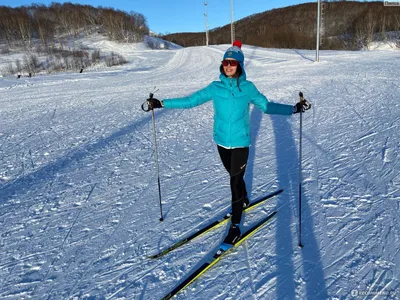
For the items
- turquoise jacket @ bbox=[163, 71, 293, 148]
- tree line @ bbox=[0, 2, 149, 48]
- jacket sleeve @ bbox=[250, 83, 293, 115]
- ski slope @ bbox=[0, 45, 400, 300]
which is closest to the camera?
ski slope @ bbox=[0, 45, 400, 300]

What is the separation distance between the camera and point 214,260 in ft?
8.79

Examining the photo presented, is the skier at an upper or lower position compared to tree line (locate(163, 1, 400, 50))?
lower

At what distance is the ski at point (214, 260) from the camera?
95.3 inches

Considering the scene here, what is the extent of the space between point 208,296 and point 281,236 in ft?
3.52

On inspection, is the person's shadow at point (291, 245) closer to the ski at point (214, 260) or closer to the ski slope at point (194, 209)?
the ski slope at point (194, 209)

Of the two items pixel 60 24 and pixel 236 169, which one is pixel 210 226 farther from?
pixel 60 24

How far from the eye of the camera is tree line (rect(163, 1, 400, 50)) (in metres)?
42.2

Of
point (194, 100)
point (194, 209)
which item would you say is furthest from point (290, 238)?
point (194, 100)

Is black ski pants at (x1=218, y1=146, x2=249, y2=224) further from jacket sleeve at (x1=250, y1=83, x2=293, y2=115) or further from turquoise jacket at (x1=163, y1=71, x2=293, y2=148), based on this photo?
jacket sleeve at (x1=250, y1=83, x2=293, y2=115)

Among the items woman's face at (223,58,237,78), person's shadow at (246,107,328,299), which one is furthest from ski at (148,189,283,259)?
woman's face at (223,58,237,78)

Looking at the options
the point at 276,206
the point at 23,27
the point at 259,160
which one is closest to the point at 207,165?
the point at 259,160

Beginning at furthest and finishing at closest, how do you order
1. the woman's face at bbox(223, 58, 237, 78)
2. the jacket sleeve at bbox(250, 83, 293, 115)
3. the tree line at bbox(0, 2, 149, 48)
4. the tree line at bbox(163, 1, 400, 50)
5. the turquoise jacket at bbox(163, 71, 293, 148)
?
the tree line at bbox(0, 2, 149, 48), the tree line at bbox(163, 1, 400, 50), the jacket sleeve at bbox(250, 83, 293, 115), the turquoise jacket at bbox(163, 71, 293, 148), the woman's face at bbox(223, 58, 237, 78)

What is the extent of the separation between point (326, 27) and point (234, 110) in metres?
→ 81.6

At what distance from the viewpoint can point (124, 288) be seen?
98.5 inches
